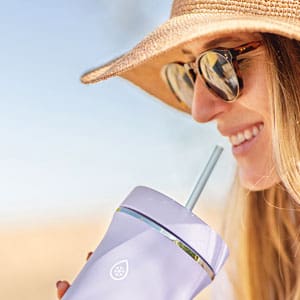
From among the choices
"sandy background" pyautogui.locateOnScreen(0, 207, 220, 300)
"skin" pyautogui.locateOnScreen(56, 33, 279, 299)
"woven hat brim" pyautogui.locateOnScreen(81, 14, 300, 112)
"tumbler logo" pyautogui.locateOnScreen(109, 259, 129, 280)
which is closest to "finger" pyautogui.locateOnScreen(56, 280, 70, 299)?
"skin" pyautogui.locateOnScreen(56, 33, 279, 299)

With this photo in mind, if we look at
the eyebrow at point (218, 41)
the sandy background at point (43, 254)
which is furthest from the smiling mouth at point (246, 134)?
the sandy background at point (43, 254)

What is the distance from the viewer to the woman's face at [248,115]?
2.93 feet

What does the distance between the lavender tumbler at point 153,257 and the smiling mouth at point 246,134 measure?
218 millimetres

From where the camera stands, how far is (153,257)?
2.49ft

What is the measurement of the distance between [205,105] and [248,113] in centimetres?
7

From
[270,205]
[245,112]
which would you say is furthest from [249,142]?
[270,205]

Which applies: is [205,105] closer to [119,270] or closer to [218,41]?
[218,41]

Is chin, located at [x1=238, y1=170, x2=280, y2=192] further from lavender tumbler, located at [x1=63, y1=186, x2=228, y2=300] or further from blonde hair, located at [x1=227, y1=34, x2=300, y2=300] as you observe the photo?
lavender tumbler, located at [x1=63, y1=186, x2=228, y2=300]

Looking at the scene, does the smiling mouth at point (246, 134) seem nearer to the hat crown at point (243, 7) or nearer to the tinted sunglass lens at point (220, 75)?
the tinted sunglass lens at point (220, 75)

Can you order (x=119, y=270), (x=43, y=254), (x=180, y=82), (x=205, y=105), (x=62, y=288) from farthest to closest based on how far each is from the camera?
1. (x=43, y=254)
2. (x=180, y=82)
3. (x=205, y=105)
4. (x=62, y=288)
5. (x=119, y=270)

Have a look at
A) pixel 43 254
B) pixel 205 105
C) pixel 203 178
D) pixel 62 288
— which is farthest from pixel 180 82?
pixel 43 254

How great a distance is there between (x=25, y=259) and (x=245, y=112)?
4.78 meters

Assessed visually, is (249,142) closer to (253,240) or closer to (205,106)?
(205,106)

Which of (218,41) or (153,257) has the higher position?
(218,41)
